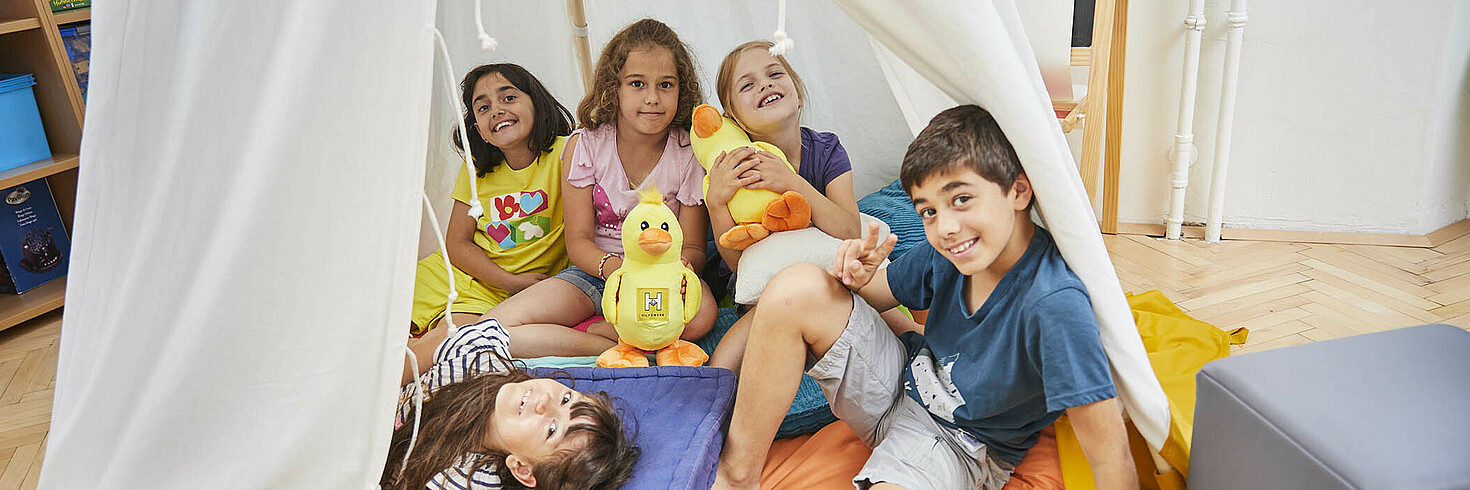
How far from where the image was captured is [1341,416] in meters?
1.05

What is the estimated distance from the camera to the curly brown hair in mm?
1850

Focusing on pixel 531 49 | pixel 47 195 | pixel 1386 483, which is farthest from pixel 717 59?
pixel 47 195

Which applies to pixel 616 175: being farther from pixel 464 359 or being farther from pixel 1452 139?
pixel 1452 139

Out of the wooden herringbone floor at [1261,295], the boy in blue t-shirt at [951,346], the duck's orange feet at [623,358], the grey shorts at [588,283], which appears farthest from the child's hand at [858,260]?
the wooden herringbone floor at [1261,295]

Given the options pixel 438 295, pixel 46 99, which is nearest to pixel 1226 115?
pixel 438 295

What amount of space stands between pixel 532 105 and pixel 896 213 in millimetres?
788

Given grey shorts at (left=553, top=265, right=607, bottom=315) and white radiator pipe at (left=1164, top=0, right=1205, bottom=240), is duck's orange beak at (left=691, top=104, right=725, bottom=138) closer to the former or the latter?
grey shorts at (left=553, top=265, right=607, bottom=315)

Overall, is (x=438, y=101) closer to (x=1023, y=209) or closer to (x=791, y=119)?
(x=791, y=119)

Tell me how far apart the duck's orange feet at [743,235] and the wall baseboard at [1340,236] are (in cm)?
140

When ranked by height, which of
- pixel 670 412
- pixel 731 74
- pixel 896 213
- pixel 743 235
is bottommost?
pixel 670 412

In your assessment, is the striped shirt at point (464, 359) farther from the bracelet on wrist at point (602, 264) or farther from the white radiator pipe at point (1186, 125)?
the white radiator pipe at point (1186, 125)

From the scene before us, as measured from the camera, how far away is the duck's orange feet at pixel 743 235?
1.64 meters

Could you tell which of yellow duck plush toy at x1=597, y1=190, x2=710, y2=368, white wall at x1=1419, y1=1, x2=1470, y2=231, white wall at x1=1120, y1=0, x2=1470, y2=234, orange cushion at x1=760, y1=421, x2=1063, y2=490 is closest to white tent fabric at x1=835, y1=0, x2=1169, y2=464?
orange cushion at x1=760, y1=421, x2=1063, y2=490

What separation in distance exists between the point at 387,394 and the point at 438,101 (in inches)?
47.9
